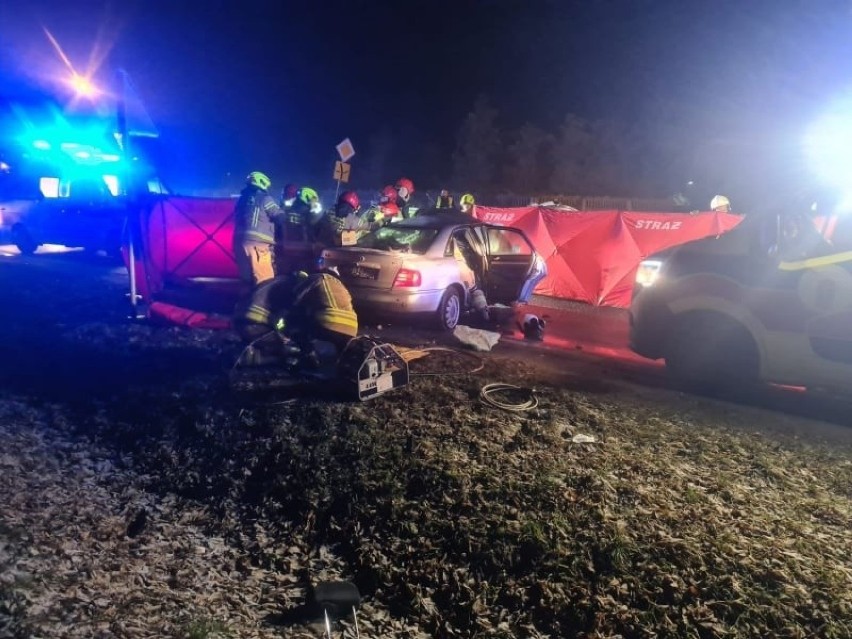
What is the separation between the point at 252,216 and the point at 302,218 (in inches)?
51.4

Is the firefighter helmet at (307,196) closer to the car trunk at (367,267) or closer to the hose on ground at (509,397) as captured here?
the car trunk at (367,267)

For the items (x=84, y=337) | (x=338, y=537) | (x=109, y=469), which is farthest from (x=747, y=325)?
(x=84, y=337)

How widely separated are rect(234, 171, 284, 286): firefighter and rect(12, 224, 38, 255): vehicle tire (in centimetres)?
1132

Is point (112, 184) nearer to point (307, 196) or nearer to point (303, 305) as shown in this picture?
point (307, 196)

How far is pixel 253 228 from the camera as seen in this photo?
8.29m

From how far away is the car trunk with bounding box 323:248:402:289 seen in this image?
7543mm

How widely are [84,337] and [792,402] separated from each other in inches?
326

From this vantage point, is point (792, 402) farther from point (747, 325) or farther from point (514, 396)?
point (514, 396)

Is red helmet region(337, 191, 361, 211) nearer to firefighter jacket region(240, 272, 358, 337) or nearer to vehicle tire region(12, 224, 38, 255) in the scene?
firefighter jacket region(240, 272, 358, 337)

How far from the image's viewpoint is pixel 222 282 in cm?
955

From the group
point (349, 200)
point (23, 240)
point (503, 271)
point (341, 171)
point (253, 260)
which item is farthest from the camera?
point (23, 240)

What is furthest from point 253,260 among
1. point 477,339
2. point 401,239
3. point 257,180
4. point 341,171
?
point 341,171

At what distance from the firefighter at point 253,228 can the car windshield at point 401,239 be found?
4.73ft

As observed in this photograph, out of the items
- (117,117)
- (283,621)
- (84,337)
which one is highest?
(117,117)
